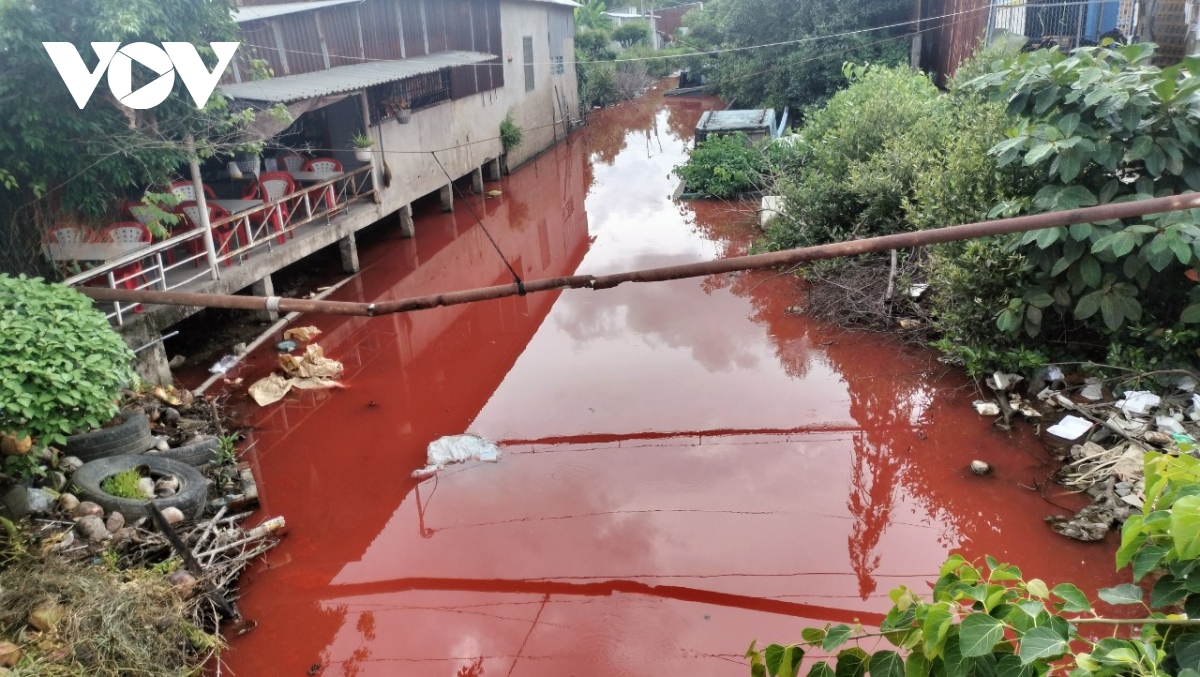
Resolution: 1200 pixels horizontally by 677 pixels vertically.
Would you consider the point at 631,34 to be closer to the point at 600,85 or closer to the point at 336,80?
the point at 600,85

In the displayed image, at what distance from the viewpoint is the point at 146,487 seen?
6703 mm

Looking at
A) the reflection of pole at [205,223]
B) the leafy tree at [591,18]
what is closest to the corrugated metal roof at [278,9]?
the reflection of pole at [205,223]

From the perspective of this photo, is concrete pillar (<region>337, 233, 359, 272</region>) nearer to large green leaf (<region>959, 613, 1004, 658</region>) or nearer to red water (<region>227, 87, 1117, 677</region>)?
red water (<region>227, 87, 1117, 677</region>)

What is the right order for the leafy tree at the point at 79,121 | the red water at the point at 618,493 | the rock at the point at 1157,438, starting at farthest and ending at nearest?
the leafy tree at the point at 79,121, the rock at the point at 1157,438, the red water at the point at 618,493

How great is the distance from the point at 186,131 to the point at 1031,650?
8749 mm

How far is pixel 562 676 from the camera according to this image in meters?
5.37

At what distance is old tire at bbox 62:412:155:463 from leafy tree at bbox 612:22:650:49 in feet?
134

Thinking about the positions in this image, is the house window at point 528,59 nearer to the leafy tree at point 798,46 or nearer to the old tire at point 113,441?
the leafy tree at point 798,46

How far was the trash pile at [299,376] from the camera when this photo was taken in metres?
9.29

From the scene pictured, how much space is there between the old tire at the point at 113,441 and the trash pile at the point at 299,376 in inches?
76.0

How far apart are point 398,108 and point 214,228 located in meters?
5.33

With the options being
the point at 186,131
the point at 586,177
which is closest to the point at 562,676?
the point at 186,131

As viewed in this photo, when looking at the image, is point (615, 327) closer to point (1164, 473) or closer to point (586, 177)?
point (1164, 473)

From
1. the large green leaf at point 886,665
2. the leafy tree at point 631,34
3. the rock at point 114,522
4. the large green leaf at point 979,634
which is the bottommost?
the rock at point 114,522
